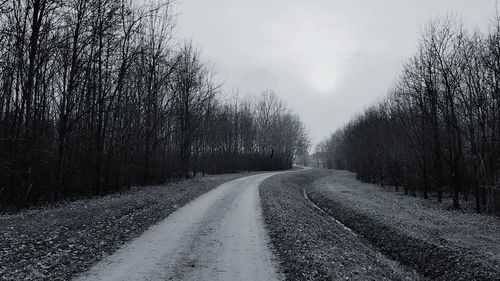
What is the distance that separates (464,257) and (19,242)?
12872 millimetres

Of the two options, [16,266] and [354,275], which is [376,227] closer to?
[354,275]

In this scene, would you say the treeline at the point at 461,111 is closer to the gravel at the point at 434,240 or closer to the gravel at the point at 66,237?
the gravel at the point at 434,240

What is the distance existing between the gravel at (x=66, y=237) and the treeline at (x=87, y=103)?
14.5 ft

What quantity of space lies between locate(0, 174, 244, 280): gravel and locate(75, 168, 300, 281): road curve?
50 cm

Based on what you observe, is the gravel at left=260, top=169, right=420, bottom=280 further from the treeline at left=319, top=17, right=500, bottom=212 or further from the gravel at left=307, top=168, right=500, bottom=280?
the treeline at left=319, top=17, right=500, bottom=212

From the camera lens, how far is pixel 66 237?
9.77 meters

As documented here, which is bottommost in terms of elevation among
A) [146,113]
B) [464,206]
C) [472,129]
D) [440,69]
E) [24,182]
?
[464,206]

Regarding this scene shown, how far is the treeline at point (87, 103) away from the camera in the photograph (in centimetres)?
1717

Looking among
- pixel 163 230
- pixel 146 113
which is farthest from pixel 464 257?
pixel 146 113

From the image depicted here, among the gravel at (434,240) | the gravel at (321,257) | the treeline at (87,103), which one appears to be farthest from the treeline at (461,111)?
the treeline at (87,103)

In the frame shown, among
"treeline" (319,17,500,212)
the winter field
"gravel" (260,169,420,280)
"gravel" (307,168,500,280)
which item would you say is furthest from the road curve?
"treeline" (319,17,500,212)

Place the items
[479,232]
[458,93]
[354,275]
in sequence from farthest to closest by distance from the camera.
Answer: [458,93] → [479,232] → [354,275]

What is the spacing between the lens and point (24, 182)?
57.1 feet

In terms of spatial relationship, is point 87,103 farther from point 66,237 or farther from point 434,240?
point 434,240
